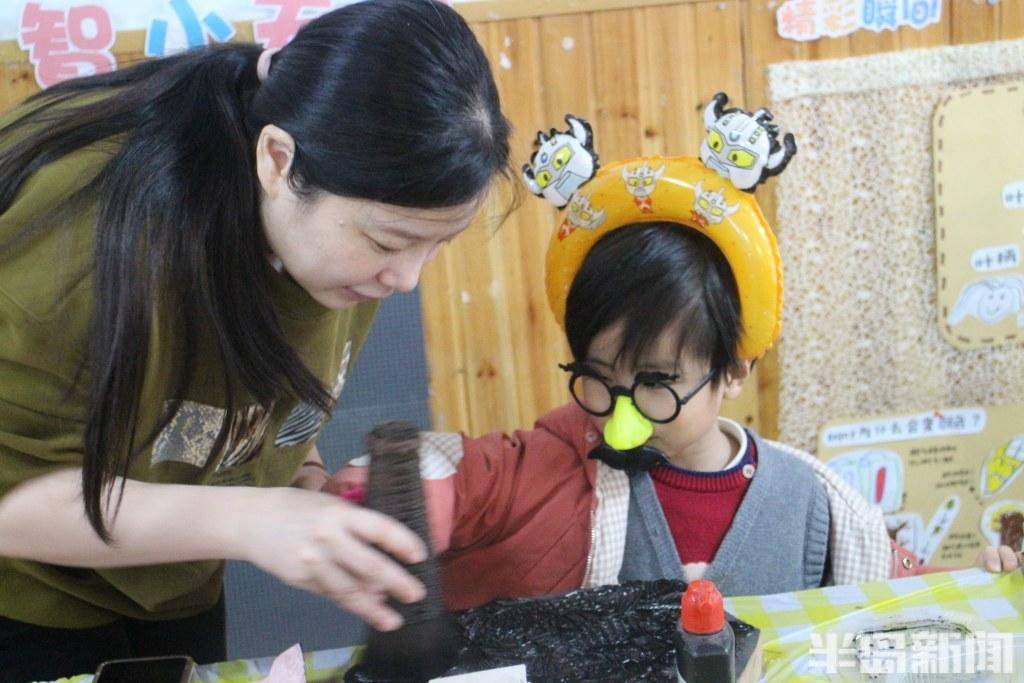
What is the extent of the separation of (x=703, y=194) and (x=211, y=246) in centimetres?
60

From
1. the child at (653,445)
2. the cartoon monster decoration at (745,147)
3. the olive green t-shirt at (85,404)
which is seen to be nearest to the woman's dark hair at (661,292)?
the child at (653,445)

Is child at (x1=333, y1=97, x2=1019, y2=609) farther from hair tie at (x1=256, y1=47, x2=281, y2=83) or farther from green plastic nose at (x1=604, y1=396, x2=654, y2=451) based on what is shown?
hair tie at (x1=256, y1=47, x2=281, y2=83)

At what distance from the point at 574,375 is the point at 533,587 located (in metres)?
0.28

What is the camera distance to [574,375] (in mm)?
1297

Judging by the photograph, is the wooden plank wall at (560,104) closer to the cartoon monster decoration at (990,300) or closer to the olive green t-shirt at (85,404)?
the cartoon monster decoration at (990,300)

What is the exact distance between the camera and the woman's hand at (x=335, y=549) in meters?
0.80

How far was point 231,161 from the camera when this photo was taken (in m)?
0.92

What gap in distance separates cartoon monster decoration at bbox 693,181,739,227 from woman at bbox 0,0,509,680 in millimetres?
323

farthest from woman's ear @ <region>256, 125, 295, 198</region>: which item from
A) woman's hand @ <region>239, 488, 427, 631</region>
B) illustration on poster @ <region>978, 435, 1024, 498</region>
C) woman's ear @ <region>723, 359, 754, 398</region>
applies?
illustration on poster @ <region>978, 435, 1024, 498</region>

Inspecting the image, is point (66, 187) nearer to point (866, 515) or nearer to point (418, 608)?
point (418, 608)

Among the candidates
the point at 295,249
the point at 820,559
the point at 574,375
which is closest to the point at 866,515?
the point at 820,559

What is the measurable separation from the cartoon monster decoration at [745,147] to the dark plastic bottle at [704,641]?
1.73ft

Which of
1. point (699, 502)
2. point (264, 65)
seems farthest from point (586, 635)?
point (264, 65)

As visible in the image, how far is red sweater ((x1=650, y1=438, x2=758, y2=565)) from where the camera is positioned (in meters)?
1.35
